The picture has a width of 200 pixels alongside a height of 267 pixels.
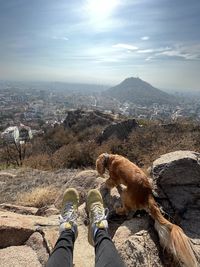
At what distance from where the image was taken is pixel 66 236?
3275 millimetres

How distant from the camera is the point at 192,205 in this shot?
4.42 metres

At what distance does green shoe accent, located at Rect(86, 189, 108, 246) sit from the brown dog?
41 centimetres

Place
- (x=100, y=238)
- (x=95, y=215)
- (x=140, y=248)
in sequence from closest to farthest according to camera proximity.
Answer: (x=100, y=238) < (x=140, y=248) < (x=95, y=215)

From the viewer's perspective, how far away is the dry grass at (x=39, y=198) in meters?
6.17

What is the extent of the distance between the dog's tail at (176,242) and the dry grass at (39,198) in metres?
3.04

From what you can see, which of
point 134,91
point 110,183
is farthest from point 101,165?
point 134,91

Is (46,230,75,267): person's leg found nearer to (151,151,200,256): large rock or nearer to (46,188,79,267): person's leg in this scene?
(46,188,79,267): person's leg

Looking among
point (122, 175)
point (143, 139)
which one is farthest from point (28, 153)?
point (122, 175)

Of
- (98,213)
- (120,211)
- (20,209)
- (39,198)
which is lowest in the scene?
→ (39,198)

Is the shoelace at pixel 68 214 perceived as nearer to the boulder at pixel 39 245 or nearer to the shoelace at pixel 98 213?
the shoelace at pixel 98 213

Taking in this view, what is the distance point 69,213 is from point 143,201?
1.02 meters

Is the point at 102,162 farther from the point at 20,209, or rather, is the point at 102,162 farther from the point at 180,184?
the point at 20,209

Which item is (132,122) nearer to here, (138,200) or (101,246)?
(138,200)

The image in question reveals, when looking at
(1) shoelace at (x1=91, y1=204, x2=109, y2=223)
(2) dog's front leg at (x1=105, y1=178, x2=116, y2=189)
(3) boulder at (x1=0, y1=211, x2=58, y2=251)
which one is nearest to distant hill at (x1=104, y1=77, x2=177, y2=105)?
(2) dog's front leg at (x1=105, y1=178, x2=116, y2=189)
